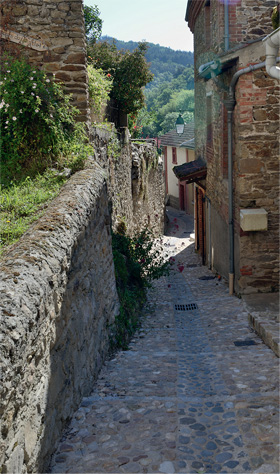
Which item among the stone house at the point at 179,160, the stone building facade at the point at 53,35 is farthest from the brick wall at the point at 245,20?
the stone house at the point at 179,160

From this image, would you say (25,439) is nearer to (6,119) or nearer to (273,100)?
(6,119)

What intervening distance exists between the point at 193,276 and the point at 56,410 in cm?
949

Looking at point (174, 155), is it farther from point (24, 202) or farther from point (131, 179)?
point (24, 202)

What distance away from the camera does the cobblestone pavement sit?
10.5 feet

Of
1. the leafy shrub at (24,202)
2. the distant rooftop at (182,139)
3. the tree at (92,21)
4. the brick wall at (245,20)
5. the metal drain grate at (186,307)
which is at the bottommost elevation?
the metal drain grate at (186,307)

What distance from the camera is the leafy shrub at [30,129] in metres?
6.32

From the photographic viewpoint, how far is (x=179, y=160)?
30.4m

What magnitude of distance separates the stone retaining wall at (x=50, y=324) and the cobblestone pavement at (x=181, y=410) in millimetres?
211

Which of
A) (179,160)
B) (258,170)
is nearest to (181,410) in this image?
(258,170)

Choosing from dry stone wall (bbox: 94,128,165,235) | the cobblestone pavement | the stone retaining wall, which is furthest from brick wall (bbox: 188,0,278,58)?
the stone retaining wall

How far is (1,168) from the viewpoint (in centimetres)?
628

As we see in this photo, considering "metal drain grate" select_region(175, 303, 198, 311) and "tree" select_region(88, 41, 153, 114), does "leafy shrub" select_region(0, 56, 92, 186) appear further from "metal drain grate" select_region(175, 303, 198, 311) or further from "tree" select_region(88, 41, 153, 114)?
"tree" select_region(88, 41, 153, 114)

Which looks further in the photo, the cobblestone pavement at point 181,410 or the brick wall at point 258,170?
the brick wall at point 258,170

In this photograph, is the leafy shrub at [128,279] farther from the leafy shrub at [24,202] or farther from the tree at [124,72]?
the tree at [124,72]
